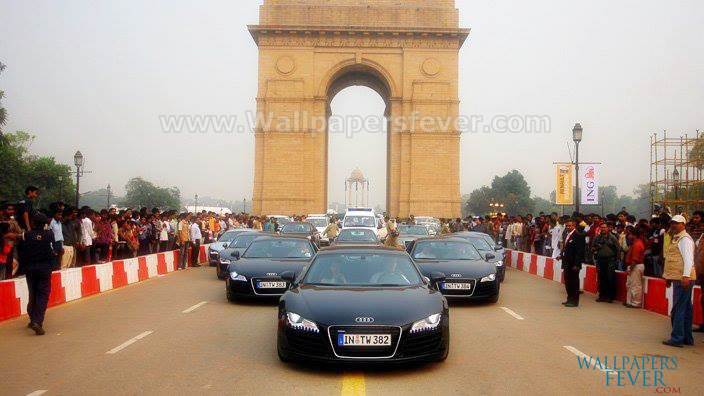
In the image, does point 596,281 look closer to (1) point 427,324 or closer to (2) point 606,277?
(2) point 606,277

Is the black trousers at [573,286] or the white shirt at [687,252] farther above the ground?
the white shirt at [687,252]

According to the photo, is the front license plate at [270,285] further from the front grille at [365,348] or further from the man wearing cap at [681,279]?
the man wearing cap at [681,279]

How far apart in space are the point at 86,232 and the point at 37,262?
9384 mm

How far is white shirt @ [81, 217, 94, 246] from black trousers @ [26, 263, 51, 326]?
9.18 m

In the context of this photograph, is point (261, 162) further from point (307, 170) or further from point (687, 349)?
point (687, 349)

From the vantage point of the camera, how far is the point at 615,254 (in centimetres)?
1492

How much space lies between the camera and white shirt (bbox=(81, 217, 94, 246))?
63.3ft

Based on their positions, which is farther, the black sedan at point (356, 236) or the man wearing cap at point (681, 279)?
the black sedan at point (356, 236)

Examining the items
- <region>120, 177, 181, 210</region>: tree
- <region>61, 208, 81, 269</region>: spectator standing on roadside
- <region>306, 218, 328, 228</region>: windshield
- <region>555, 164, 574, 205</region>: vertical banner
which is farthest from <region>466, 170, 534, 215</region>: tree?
<region>61, 208, 81, 269</region>: spectator standing on roadside

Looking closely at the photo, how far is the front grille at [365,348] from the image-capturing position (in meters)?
7.30

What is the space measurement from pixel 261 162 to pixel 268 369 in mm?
41107

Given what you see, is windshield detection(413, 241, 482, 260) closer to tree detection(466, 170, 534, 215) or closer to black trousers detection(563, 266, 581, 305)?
black trousers detection(563, 266, 581, 305)

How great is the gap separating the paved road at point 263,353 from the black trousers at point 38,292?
0.31 m

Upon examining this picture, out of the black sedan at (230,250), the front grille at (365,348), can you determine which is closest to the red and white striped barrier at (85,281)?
the black sedan at (230,250)
